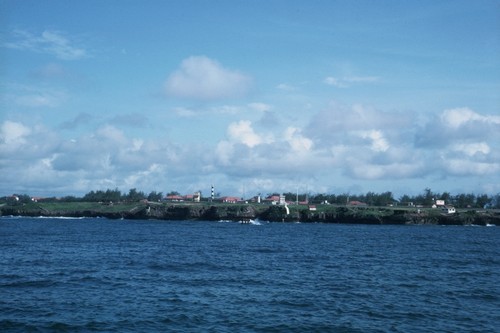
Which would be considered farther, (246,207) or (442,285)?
(246,207)

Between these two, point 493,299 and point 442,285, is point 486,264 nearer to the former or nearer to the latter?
point 442,285

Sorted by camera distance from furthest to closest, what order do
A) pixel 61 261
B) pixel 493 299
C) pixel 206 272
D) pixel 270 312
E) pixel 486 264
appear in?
pixel 486 264 → pixel 61 261 → pixel 206 272 → pixel 493 299 → pixel 270 312

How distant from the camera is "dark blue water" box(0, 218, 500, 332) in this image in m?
30.5

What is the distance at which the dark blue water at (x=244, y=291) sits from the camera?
3048cm

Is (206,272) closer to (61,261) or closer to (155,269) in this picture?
(155,269)

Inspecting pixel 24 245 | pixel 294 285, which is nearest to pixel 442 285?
pixel 294 285

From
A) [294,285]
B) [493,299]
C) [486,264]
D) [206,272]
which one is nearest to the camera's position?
[493,299]

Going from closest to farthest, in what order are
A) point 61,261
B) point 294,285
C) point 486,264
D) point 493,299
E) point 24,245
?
point 493,299 < point 294,285 < point 61,261 < point 486,264 < point 24,245

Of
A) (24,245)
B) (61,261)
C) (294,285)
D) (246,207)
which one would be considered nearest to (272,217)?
(246,207)

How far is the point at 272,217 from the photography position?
609 feet

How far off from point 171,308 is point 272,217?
15296 cm

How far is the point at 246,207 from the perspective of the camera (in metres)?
196

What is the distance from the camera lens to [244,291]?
39.7m

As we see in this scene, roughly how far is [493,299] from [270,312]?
17933mm
